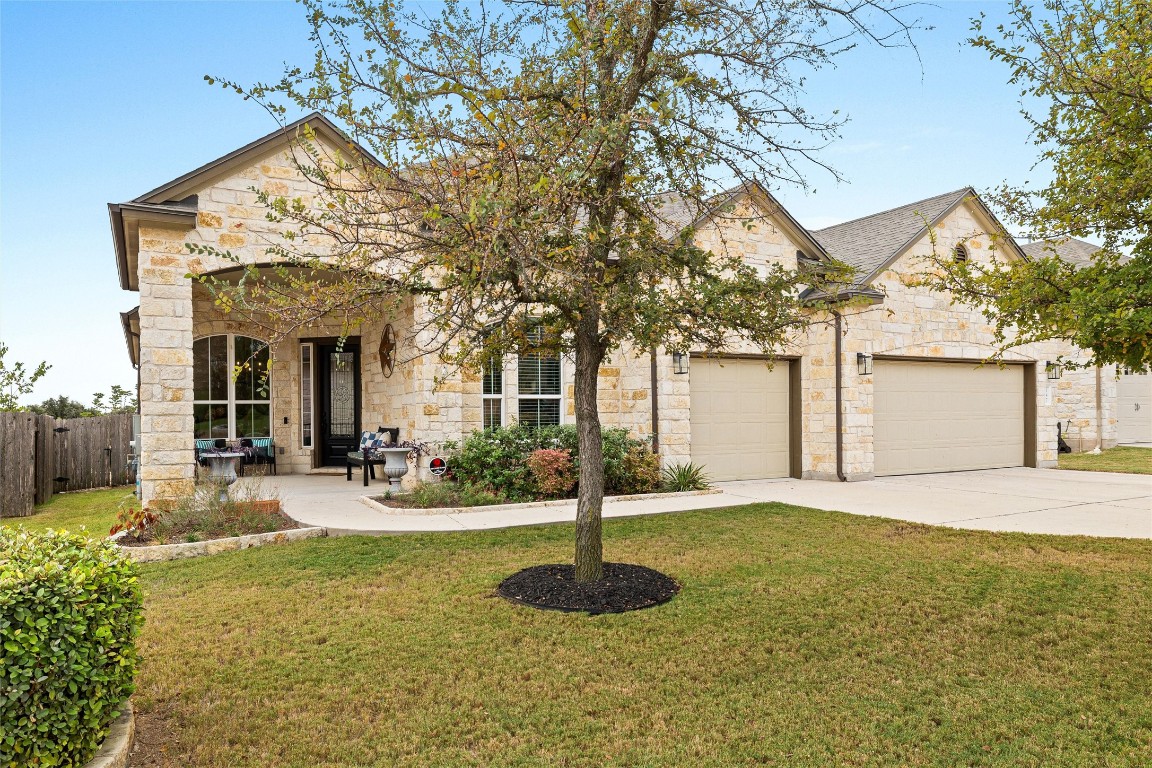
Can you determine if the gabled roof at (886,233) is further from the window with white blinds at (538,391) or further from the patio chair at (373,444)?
the patio chair at (373,444)

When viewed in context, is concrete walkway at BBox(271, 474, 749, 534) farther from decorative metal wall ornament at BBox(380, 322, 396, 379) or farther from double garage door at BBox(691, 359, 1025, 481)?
decorative metal wall ornament at BBox(380, 322, 396, 379)

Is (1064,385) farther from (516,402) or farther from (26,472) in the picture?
(26,472)

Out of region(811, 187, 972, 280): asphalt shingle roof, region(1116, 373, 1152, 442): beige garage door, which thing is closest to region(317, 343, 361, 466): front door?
region(811, 187, 972, 280): asphalt shingle roof

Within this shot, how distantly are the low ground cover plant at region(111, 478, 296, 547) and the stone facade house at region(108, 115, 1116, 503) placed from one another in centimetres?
82

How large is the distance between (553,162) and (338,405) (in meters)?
10.5

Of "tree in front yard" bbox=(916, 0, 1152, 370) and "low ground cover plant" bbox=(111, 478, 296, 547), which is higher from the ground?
"tree in front yard" bbox=(916, 0, 1152, 370)

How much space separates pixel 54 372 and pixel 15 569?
22.0m

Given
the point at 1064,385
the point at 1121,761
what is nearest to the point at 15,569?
the point at 1121,761

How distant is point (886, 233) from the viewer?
14.1 metres

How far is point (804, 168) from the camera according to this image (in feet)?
17.6

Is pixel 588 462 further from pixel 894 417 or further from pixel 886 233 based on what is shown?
pixel 886 233

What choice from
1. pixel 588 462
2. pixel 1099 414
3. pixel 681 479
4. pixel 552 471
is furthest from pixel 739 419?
pixel 1099 414

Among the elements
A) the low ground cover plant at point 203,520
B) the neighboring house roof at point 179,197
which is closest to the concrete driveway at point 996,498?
the low ground cover plant at point 203,520

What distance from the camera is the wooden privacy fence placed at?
416 inches
